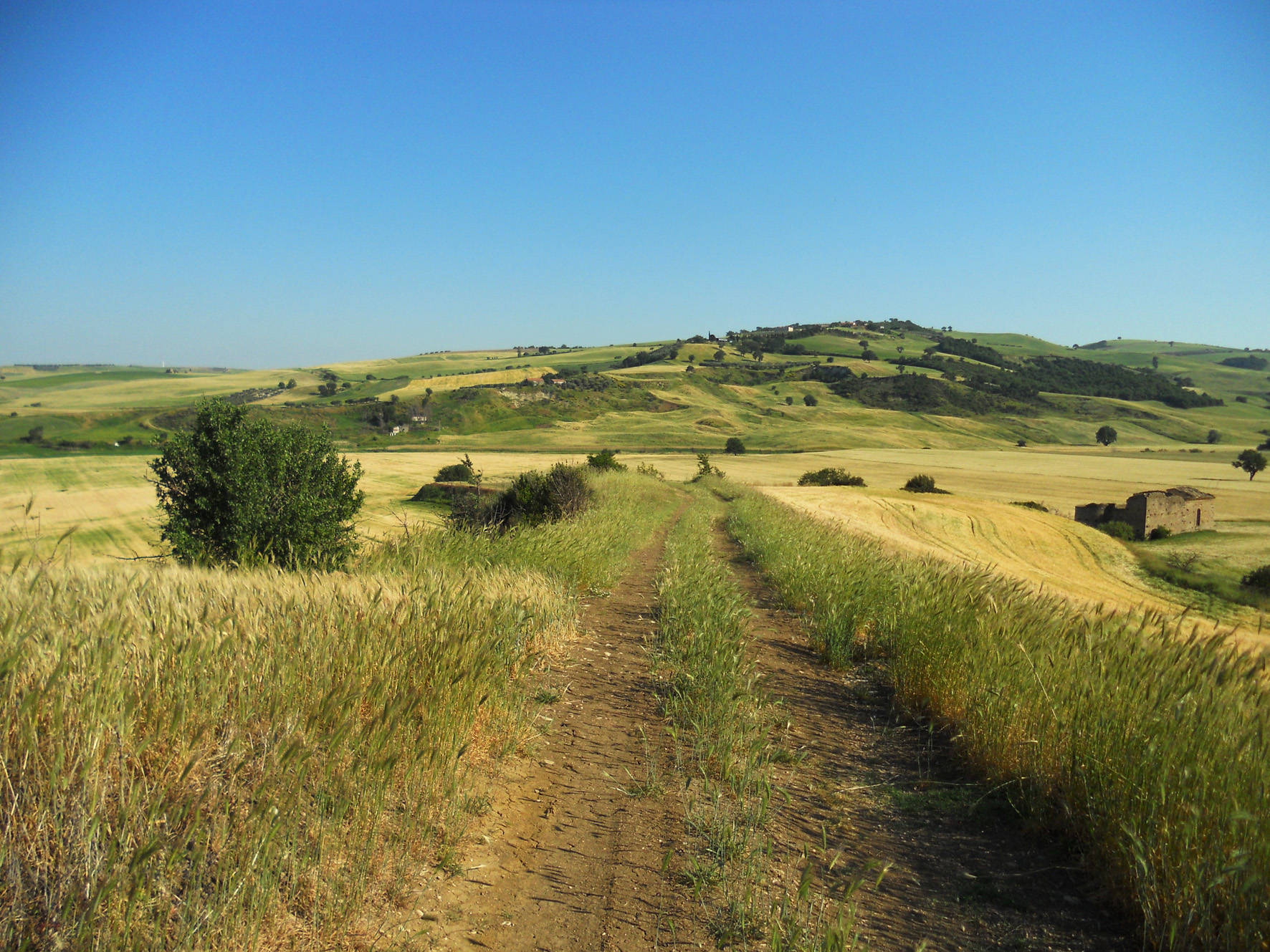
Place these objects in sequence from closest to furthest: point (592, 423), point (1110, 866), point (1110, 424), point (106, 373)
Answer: point (1110, 866) → point (592, 423) → point (1110, 424) → point (106, 373)

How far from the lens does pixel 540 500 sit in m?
20.9

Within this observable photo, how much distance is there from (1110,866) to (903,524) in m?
34.4

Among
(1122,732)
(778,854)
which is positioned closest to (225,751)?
(778,854)

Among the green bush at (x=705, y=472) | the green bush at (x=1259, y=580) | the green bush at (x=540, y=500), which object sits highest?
the green bush at (x=540, y=500)

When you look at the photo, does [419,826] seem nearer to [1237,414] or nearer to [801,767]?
[801,767]

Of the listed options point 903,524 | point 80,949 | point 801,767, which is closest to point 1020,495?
point 903,524

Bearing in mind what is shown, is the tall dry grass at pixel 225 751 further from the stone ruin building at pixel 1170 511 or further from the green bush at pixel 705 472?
the green bush at pixel 705 472

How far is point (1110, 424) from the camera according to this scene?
111875mm

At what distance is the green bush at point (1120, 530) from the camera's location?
38.8m

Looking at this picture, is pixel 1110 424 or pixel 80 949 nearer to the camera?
pixel 80 949

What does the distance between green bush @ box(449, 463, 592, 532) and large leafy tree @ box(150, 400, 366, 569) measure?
17.5 ft

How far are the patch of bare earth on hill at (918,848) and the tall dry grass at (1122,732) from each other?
0.70 feet

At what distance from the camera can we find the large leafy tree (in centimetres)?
1308

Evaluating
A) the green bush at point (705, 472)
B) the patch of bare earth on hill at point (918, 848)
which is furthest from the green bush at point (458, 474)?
the patch of bare earth on hill at point (918, 848)
